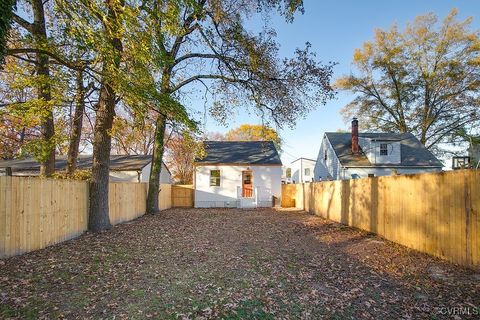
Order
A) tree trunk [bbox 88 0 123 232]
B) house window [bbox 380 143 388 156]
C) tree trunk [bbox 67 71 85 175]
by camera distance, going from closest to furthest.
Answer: tree trunk [bbox 88 0 123 232]
tree trunk [bbox 67 71 85 175]
house window [bbox 380 143 388 156]

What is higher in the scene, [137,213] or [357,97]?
[357,97]

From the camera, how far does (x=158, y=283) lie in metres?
5.01

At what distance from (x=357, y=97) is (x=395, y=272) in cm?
2983

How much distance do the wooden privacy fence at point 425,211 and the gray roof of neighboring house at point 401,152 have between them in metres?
13.0

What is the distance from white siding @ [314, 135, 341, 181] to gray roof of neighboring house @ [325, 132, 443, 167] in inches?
22.5

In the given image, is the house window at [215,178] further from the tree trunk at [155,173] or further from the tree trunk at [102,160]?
the tree trunk at [102,160]

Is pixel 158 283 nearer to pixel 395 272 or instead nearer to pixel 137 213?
pixel 395 272

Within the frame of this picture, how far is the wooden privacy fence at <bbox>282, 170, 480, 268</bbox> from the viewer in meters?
5.41

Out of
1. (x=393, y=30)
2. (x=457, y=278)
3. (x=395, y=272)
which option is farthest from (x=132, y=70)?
(x=393, y=30)

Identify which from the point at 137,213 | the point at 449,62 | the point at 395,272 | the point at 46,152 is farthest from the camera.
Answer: the point at 449,62

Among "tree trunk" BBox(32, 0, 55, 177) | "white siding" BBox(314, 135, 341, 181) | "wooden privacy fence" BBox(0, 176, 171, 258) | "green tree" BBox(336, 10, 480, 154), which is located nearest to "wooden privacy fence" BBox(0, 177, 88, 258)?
"wooden privacy fence" BBox(0, 176, 171, 258)

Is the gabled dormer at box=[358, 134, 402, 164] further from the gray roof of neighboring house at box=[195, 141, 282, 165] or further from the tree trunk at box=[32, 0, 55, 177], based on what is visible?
the tree trunk at box=[32, 0, 55, 177]

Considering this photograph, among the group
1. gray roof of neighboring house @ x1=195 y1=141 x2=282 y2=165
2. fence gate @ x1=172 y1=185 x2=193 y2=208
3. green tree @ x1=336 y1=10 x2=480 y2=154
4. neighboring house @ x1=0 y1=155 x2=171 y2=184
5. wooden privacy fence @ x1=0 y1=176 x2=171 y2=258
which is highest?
green tree @ x1=336 y1=10 x2=480 y2=154

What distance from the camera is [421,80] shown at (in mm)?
29625
